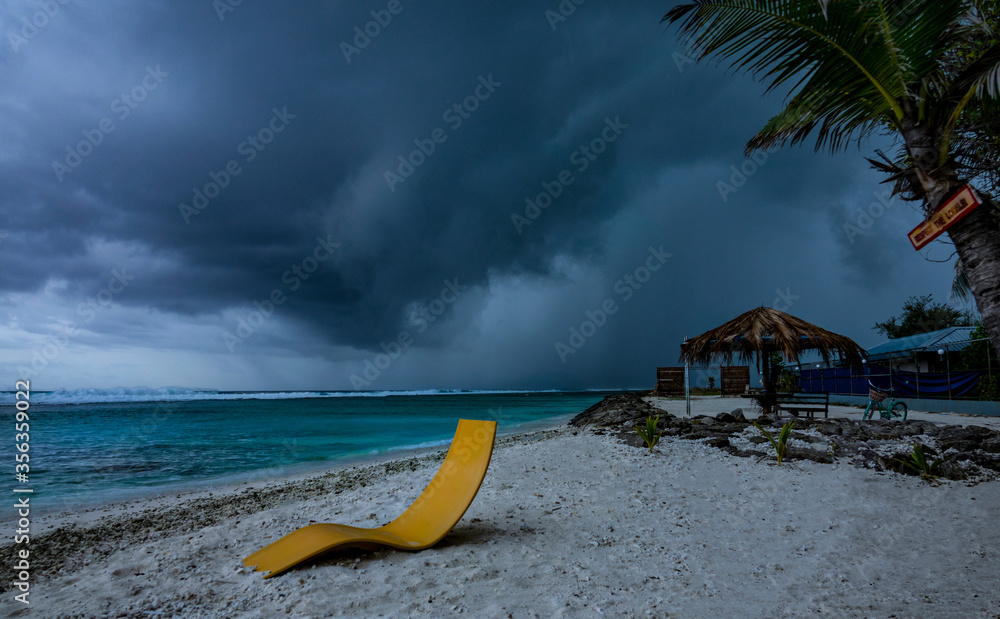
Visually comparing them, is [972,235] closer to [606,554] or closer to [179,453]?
[606,554]

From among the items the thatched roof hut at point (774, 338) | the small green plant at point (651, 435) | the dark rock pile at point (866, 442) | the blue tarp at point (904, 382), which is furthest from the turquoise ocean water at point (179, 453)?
the blue tarp at point (904, 382)

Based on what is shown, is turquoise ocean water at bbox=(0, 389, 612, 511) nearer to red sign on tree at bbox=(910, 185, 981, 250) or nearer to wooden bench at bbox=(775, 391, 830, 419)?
wooden bench at bbox=(775, 391, 830, 419)

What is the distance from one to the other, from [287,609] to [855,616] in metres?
3.36

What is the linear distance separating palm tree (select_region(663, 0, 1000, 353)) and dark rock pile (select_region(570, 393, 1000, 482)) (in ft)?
16.4

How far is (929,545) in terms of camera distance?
3.76 m

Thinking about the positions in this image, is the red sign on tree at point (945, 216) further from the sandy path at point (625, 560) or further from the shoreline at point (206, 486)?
the shoreline at point (206, 486)

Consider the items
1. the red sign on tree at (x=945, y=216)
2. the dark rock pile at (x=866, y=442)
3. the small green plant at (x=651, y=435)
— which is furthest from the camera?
the small green plant at (x=651, y=435)

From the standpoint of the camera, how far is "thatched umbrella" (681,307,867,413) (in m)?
10.5

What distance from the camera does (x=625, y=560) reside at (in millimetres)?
3490

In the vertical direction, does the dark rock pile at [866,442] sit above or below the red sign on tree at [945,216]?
below

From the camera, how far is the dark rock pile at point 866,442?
5984mm

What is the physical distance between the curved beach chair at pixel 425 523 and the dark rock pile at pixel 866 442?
4257 millimetres

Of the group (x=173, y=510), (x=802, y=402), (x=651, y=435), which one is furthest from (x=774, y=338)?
(x=173, y=510)

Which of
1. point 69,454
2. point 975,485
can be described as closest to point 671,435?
point 975,485
